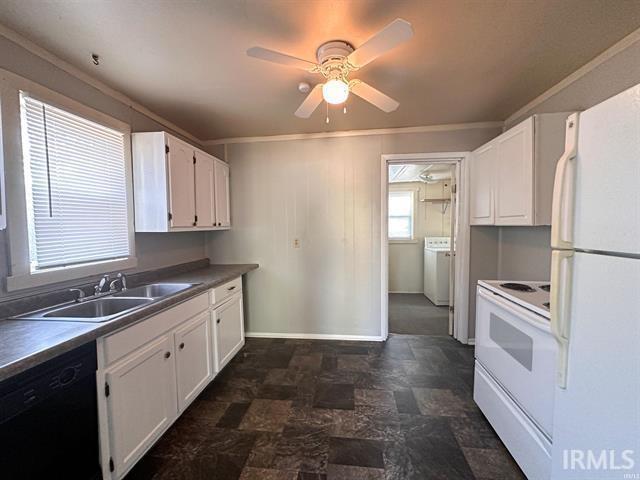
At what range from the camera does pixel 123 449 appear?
138cm

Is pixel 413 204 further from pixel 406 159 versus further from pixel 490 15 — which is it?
pixel 490 15

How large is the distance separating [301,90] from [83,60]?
1381 millimetres

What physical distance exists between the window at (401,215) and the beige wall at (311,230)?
256cm

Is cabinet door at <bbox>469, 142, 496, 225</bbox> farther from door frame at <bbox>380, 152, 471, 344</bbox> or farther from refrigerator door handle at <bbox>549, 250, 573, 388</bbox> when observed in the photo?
refrigerator door handle at <bbox>549, 250, 573, 388</bbox>

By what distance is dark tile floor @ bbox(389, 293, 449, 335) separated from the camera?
3506 mm

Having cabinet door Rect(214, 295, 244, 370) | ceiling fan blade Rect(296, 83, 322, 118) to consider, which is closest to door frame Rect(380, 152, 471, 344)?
ceiling fan blade Rect(296, 83, 322, 118)

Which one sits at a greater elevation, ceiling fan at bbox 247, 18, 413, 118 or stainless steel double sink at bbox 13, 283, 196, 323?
ceiling fan at bbox 247, 18, 413, 118

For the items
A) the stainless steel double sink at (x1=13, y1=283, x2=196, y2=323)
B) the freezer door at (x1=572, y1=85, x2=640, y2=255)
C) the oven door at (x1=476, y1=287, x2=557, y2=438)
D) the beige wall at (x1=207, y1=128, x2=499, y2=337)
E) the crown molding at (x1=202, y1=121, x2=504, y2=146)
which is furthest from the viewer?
the beige wall at (x1=207, y1=128, x2=499, y2=337)

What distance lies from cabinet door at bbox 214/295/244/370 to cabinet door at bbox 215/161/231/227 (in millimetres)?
885

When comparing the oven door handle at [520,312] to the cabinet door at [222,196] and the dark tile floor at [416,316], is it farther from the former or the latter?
the cabinet door at [222,196]

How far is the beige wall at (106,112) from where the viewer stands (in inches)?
56.3

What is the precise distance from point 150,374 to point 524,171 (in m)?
2.83

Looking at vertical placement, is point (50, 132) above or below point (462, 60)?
below

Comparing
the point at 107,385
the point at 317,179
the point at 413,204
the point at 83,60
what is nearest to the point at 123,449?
the point at 107,385
